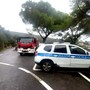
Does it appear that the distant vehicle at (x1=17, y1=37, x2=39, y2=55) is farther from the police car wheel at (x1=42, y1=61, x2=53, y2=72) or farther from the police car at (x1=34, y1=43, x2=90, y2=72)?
the police car wheel at (x1=42, y1=61, x2=53, y2=72)

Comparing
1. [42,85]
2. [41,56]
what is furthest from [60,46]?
[42,85]

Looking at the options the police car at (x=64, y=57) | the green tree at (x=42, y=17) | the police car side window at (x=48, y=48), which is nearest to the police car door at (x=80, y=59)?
the police car at (x=64, y=57)

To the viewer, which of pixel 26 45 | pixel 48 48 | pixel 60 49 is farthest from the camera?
pixel 26 45

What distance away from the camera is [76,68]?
45.6 ft

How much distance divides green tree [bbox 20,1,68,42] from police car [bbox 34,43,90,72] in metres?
45.4

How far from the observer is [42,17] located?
61969 millimetres

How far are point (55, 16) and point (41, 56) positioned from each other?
53011mm

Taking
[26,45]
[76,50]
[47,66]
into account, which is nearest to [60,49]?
[76,50]

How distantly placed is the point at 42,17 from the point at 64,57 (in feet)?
161

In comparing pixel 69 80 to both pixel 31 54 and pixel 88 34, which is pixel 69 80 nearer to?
pixel 31 54

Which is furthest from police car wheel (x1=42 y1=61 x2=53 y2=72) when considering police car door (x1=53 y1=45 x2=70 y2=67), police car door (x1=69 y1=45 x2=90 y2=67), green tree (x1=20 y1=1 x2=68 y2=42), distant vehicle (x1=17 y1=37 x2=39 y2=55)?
green tree (x1=20 y1=1 x2=68 y2=42)

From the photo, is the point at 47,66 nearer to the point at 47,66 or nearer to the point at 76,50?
the point at 47,66

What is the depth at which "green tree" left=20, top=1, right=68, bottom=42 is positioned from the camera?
6231 cm

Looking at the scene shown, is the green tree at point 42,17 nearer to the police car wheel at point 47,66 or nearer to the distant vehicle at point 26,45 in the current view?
the distant vehicle at point 26,45
